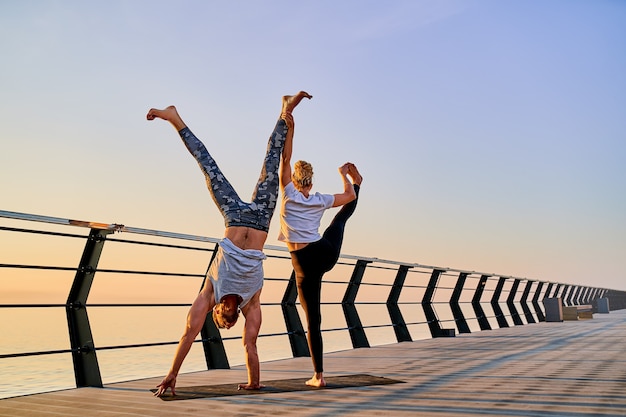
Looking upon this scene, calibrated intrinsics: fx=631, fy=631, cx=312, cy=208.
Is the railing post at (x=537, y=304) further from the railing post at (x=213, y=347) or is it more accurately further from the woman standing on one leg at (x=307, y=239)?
the woman standing on one leg at (x=307, y=239)

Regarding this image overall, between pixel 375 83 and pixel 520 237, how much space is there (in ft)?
27.6

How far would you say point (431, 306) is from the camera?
983cm

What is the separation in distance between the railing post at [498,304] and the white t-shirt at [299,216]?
33.7 ft

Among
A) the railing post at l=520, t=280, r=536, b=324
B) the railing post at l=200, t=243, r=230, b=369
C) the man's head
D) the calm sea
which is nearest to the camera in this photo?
the man's head

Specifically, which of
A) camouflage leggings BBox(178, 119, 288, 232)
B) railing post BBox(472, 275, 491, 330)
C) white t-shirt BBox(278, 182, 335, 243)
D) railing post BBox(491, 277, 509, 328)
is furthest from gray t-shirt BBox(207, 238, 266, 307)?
railing post BBox(491, 277, 509, 328)

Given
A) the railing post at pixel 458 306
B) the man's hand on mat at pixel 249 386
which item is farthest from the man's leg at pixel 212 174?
the railing post at pixel 458 306

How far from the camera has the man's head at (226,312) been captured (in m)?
3.52

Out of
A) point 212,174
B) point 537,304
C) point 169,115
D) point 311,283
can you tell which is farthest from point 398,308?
point 537,304

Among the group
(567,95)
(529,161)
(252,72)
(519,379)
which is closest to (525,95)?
(567,95)

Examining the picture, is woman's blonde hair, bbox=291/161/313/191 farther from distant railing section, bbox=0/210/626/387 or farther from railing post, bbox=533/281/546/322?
railing post, bbox=533/281/546/322

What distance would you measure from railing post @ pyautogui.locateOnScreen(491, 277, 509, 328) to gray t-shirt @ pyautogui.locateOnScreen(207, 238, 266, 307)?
10609 mm

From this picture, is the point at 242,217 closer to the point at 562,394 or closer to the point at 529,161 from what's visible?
the point at 562,394

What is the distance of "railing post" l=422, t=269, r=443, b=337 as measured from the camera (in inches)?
379

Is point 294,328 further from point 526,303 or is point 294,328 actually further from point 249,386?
point 526,303
